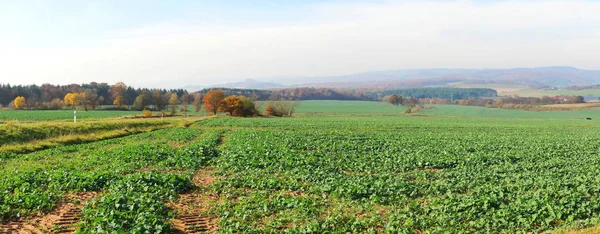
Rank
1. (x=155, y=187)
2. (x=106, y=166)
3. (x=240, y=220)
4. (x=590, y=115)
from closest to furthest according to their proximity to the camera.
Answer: (x=240, y=220)
(x=155, y=187)
(x=106, y=166)
(x=590, y=115)

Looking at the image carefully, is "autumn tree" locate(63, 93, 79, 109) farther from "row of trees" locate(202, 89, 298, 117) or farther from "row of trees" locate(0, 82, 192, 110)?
"row of trees" locate(202, 89, 298, 117)

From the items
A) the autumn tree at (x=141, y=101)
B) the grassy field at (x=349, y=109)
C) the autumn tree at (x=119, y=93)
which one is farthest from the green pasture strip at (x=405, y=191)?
the autumn tree at (x=119, y=93)

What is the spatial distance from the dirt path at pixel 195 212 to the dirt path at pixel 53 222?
9.18 feet

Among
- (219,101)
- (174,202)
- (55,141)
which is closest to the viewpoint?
(174,202)

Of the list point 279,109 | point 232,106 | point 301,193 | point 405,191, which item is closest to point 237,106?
point 232,106

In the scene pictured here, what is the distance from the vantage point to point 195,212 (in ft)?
41.7

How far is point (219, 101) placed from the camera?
8912cm

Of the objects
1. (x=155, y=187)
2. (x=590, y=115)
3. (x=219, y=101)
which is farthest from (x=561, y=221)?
(x=590, y=115)

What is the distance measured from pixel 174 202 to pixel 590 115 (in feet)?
408

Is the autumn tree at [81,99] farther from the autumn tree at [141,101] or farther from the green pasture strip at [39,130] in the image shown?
the green pasture strip at [39,130]

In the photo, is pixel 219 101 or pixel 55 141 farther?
pixel 219 101

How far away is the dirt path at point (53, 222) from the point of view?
1063 centimetres

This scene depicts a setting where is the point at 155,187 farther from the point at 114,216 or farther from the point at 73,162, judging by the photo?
the point at 73,162

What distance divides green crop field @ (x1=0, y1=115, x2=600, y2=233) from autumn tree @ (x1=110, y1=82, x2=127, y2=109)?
101m
